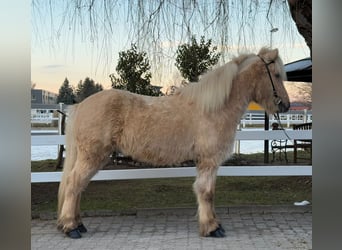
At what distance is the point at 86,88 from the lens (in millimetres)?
6031

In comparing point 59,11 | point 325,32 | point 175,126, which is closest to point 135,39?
point 59,11

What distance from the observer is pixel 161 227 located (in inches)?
172

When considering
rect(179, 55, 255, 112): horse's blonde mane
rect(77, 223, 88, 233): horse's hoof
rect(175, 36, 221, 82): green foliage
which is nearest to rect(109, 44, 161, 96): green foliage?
rect(175, 36, 221, 82): green foliage

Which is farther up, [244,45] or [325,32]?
[244,45]

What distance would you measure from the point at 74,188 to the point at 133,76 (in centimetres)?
246

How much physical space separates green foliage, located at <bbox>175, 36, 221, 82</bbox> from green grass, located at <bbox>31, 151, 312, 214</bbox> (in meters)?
1.83

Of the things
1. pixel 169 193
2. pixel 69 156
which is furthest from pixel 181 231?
pixel 169 193

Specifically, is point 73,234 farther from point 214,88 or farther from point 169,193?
point 169,193

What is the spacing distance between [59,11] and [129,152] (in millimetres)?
1651

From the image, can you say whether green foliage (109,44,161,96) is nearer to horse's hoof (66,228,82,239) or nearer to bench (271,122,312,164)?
horse's hoof (66,228,82,239)

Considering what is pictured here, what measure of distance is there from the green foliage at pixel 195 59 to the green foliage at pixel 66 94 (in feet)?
6.08

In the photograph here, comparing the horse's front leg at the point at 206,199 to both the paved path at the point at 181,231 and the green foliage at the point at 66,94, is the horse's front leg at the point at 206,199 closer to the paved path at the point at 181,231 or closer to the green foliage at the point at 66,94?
the paved path at the point at 181,231

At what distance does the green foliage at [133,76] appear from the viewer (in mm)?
5594

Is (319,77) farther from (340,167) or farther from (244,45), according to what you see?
(244,45)
